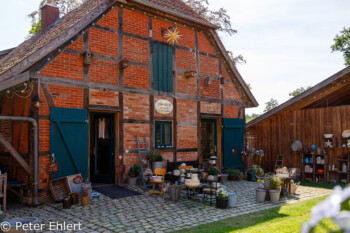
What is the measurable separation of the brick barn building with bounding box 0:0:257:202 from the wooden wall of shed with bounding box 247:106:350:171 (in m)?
1.81

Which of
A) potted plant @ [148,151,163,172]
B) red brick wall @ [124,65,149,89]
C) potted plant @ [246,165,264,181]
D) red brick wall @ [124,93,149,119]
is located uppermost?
red brick wall @ [124,65,149,89]

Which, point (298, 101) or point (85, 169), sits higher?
point (298, 101)

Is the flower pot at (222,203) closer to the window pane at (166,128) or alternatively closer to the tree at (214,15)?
the window pane at (166,128)

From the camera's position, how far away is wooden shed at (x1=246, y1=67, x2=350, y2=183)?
39.4ft

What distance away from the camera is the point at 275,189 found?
849cm

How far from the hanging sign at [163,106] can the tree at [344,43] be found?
20.2m

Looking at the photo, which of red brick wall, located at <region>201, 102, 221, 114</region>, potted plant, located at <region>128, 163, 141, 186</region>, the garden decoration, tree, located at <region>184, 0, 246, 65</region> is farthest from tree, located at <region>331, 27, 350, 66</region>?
the garden decoration

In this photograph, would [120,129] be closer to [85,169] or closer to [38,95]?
[85,169]

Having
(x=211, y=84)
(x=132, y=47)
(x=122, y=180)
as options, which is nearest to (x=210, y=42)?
(x=211, y=84)

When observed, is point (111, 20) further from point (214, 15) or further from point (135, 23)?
point (214, 15)

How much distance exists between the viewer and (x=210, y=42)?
12445mm

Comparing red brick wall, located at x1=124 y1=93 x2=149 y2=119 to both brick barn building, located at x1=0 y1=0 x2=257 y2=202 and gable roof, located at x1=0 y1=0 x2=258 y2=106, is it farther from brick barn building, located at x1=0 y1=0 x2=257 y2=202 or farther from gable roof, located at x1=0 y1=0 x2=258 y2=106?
gable roof, located at x1=0 y1=0 x2=258 y2=106

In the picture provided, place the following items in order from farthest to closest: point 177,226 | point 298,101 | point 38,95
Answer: point 298,101 < point 38,95 < point 177,226

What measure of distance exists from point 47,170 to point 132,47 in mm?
4481
